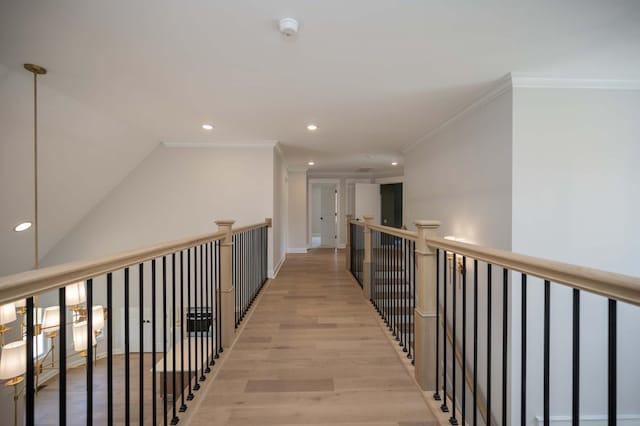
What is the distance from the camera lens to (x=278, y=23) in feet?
5.76

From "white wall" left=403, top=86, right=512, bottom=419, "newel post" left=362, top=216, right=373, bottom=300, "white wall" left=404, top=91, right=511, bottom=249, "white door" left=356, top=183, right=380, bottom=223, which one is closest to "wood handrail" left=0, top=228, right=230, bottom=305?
"white wall" left=403, top=86, right=512, bottom=419

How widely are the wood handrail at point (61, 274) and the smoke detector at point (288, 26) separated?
145cm

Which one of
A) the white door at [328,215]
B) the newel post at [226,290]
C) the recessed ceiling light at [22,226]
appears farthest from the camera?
the white door at [328,215]

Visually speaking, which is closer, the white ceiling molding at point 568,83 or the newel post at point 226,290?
the newel post at point 226,290

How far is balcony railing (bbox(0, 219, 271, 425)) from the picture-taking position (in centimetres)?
83

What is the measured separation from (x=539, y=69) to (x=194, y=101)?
3135 millimetres

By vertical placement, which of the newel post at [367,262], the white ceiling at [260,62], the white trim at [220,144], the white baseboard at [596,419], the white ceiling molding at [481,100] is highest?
the white ceiling at [260,62]

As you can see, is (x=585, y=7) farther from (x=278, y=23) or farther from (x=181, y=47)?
(x=181, y=47)

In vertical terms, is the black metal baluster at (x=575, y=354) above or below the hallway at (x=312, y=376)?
above

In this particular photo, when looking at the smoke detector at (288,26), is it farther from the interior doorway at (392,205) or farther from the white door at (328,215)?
the interior doorway at (392,205)

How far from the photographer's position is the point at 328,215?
29.2 feet

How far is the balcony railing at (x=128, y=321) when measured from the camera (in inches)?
32.7

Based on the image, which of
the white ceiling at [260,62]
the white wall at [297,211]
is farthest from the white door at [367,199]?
the white ceiling at [260,62]

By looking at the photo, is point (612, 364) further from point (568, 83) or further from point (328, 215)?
point (328, 215)
